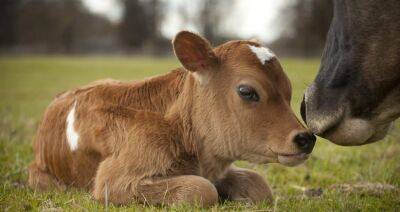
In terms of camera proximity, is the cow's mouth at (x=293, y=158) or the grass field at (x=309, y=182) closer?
the cow's mouth at (x=293, y=158)

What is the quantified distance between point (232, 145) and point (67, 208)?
154 centimetres

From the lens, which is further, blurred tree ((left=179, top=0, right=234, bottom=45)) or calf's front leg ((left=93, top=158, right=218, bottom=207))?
blurred tree ((left=179, top=0, right=234, bottom=45))

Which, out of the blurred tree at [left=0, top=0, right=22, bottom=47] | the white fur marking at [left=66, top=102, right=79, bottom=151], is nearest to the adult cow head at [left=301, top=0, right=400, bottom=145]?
the white fur marking at [left=66, top=102, right=79, bottom=151]

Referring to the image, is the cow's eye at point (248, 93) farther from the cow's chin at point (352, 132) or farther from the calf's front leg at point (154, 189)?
the calf's front leg at point (154, 189)

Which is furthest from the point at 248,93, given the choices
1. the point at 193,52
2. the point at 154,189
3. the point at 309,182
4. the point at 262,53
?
the point at 309,182

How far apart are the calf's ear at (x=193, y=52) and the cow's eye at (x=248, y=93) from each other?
0.40 metres

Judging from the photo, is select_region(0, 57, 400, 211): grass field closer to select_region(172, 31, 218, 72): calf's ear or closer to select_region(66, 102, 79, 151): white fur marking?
select_region(66, 102, 79, 151): white fur marking

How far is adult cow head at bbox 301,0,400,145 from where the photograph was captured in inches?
182

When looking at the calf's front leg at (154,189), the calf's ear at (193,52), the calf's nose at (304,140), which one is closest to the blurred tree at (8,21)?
the calf's ear at (193,52)

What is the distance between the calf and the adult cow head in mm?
240

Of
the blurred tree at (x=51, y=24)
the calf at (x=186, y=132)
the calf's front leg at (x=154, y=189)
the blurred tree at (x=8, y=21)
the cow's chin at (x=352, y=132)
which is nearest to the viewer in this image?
the cow's chin at (x=352, y=132)

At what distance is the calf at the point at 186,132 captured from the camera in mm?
4859

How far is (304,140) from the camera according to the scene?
470 centimetres

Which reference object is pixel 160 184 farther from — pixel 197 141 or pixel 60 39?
pixel 60 39
